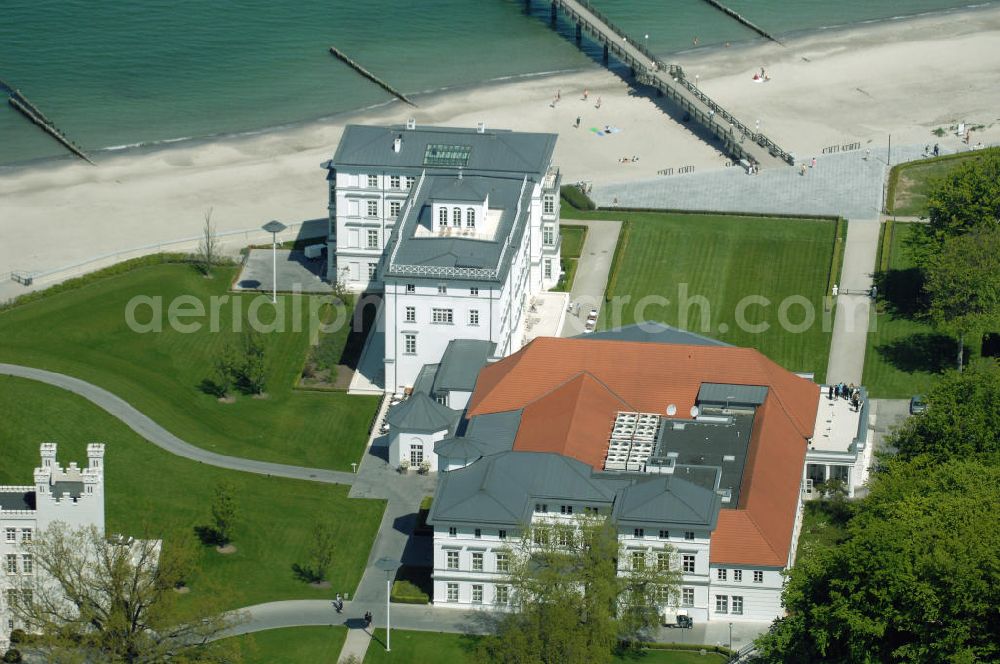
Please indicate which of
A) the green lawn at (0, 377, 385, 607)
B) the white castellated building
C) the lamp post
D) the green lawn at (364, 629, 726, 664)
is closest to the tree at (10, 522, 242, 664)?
the white castellated building

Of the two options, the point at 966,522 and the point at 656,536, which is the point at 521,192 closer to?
the point at 656,536

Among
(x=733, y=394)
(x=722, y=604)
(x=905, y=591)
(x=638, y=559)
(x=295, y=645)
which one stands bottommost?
(x=295, y=645)

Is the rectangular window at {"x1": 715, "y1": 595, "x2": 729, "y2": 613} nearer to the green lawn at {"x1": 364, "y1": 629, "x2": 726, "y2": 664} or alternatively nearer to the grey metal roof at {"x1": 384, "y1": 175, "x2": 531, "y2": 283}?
the green lawn at {"x1": 364, "y1": 629, "x2": 726, "y2": 664}

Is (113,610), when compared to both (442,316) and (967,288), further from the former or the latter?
(967,288)

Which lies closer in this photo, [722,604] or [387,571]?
[722,604]

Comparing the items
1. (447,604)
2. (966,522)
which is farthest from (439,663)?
(966,522)

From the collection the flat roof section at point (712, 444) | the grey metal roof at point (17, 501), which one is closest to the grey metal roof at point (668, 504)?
the flat roof section at point (712, 444)

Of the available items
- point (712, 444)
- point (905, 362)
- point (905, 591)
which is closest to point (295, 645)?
point (712, 444)
